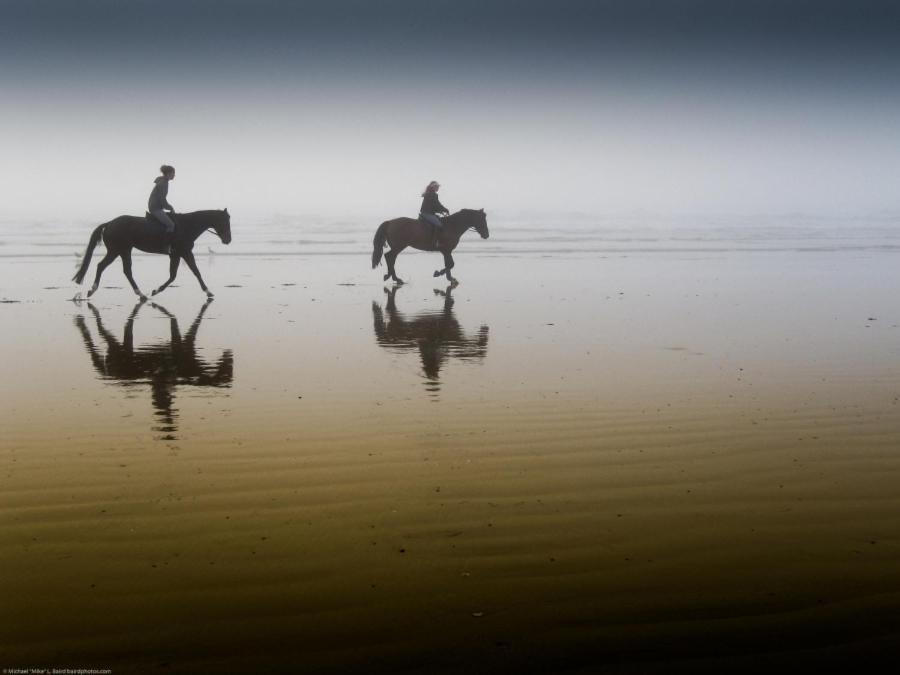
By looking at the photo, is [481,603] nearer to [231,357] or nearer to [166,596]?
[166,596]

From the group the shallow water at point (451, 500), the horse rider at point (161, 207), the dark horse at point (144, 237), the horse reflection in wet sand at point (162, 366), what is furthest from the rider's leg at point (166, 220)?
the shallow water at point (451, 500)

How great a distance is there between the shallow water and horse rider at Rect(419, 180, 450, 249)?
10165mm

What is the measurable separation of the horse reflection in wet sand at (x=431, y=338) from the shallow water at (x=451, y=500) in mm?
79

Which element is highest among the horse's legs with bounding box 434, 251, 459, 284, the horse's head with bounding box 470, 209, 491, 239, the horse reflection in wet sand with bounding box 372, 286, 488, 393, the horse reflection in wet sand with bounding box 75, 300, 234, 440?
the horse's head with bounding box 470, 209, 491, 239

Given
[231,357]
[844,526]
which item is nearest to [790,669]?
[844,526]

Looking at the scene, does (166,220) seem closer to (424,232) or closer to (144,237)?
(144,237)

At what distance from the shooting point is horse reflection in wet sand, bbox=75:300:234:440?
25.8 feet

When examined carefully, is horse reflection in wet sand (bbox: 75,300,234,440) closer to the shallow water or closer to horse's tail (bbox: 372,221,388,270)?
the shallow water

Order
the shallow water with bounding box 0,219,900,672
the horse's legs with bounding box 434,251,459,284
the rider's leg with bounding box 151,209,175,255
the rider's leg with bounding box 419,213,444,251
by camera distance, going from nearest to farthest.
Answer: the shallow water with bounding box 0,219,900,672 → the rider's leg with bounding box 151,209,175,255 → the horse's legs with bounding box 434,251,459,284 → the rider's leg with bounding box 419,213,444,251

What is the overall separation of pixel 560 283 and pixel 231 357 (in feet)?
37.6

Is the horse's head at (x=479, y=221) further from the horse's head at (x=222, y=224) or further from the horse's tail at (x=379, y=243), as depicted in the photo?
the horse's head at (x=222, y=224)

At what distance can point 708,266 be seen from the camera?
26.2 m

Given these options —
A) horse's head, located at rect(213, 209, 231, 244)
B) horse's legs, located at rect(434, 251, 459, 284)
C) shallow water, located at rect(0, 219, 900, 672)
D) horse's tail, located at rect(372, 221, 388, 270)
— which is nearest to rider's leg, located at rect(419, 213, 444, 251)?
horse's legs, located at rect(434, 251, 459, 284)

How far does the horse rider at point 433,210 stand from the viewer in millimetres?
21812
